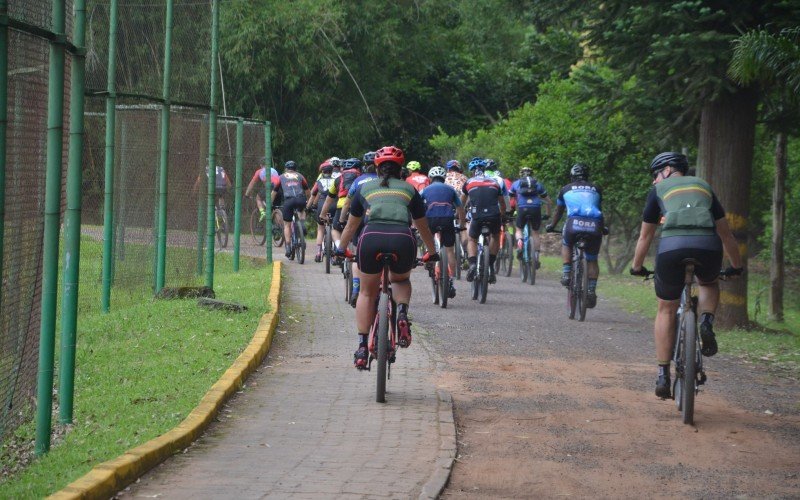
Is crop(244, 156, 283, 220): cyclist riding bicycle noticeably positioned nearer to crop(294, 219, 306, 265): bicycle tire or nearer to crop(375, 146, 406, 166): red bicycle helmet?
crop(294, 219, 306, 265): bicycle tire

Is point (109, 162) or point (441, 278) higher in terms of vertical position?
point (109, 162)

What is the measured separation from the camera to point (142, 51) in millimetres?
14477

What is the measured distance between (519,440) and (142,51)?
8.14 m

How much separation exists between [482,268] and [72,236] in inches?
396

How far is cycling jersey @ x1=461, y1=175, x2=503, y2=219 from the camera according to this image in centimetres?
1828

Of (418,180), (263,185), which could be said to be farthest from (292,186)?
(418,180)

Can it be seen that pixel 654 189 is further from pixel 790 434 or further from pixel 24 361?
pixel 24 361

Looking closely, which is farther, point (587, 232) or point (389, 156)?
point (587, 232)

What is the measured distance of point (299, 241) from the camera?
23359 millimetres


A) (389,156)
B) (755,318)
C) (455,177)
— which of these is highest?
(455,177)

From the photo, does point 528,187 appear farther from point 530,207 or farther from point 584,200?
point 584,200

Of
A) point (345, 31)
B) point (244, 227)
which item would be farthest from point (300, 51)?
point (244, 227)

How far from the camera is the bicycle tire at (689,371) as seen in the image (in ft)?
29.0

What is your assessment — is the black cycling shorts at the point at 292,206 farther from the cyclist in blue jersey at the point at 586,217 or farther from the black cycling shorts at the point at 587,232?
the black cycling shorts at the point at 587,232
